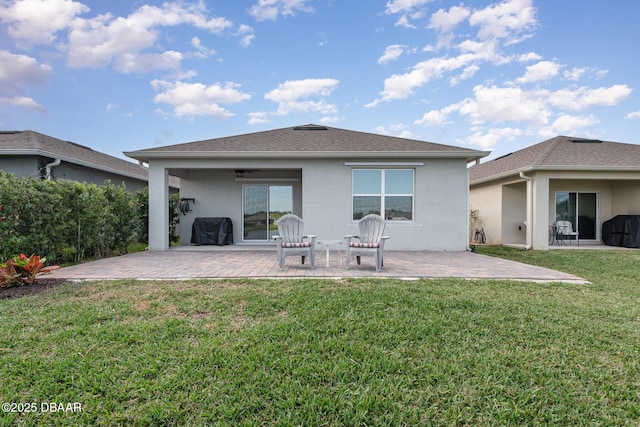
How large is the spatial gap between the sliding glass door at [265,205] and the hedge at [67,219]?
3326mm

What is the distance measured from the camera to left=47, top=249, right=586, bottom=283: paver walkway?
5.24 metres

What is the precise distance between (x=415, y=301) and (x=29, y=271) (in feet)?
18.5

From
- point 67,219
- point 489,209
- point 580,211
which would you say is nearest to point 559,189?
point 580,211

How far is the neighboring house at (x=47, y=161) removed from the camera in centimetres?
902

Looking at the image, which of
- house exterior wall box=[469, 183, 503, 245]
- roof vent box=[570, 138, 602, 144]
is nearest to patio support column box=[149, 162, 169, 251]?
house exterior wall box=[469, 183, 503, 245]

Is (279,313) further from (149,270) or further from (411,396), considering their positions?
(149,270)

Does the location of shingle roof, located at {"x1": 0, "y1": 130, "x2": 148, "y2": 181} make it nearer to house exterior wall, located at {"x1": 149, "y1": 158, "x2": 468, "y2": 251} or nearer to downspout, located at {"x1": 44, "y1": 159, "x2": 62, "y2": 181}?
downspout, located at {"x1": 44, "y1": 159, "x2": 62, "y2": 181}

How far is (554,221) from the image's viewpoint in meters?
11.9

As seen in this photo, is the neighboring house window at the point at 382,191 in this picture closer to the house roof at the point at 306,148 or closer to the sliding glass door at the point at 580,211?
the house roof at the point at 306,148

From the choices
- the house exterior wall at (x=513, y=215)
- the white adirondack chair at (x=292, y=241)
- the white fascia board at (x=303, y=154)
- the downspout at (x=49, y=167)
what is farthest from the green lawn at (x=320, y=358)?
the house exterior wall at (x=513, y=215)

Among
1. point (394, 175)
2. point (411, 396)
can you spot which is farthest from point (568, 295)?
point (394, 175)

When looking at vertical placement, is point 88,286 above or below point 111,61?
below

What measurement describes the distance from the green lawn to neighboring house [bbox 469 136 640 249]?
24.2ft

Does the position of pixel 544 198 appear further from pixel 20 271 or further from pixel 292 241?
pixel 20 271
